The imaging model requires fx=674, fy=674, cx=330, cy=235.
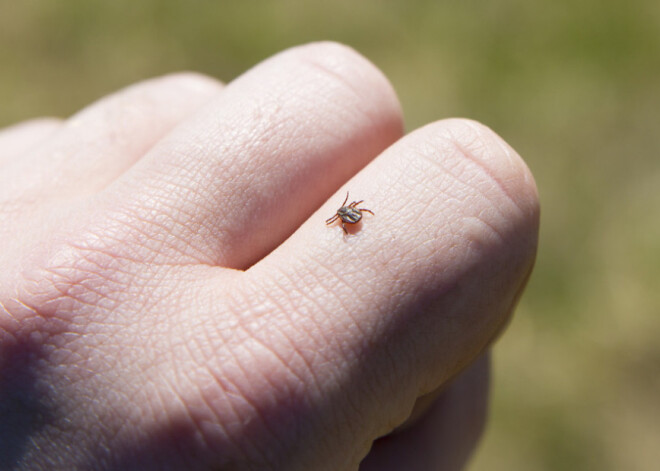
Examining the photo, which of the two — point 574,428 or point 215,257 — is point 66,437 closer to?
point 215,257

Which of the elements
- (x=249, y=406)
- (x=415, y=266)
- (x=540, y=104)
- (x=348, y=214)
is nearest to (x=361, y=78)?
(x=348, y=214)

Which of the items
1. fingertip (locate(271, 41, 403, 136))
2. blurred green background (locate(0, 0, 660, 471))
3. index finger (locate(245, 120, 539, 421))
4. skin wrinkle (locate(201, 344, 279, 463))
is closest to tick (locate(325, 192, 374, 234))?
index finger (locate(245, 120, 539, 421))

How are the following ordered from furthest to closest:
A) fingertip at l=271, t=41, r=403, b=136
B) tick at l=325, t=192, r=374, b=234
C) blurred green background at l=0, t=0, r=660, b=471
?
1. blurred green background at l=0, t=0, r=660, b=471
2. fingertip at l=271, t=41, r=403, b=136
3. tick at l=325, t=192, r=374, b=234

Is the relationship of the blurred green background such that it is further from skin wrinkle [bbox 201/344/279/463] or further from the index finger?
skin wrinkle [bbox 201/344/279/463]

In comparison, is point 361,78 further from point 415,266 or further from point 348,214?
point 415,266

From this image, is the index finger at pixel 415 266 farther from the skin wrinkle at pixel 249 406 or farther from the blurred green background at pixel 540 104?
the blurred green background at pixel 540 104

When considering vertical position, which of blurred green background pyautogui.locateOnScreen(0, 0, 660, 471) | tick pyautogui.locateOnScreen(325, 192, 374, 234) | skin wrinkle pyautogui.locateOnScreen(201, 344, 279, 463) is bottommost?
blurred green background pyautogui.locateOnScreen(0, 0, 660, 471)

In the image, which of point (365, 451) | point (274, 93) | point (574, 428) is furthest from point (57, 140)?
point (574, 428)
